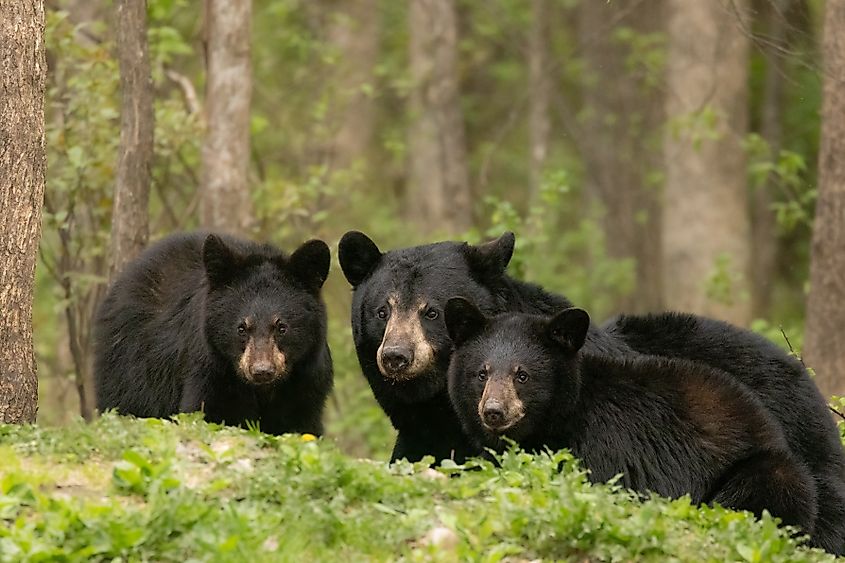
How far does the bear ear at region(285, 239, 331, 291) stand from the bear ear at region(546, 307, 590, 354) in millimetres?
2093

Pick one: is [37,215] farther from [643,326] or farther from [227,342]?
[643,326]

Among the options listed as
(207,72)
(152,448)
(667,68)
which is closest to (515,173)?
(667,68)

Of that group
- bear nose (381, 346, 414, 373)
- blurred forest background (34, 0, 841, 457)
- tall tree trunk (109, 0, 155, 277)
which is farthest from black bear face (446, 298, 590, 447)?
tall tree trunk (109, 0, 155, 277)

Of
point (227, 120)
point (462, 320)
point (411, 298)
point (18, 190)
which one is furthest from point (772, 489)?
point (227, 120)

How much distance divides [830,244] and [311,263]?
4.79 meters

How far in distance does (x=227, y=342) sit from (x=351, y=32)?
14891 mm

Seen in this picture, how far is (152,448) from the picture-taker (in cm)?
649

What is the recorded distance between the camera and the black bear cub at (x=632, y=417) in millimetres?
7109

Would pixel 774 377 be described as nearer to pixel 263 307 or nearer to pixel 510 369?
pixel 510 369

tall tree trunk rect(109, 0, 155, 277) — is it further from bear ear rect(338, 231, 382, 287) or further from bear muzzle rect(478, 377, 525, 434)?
bear muzzle rect(478, 377, 525, 434)

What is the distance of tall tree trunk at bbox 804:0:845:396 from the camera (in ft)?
36.7

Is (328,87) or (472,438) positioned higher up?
(328,87)

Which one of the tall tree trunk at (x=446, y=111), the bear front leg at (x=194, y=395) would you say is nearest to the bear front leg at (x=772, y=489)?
the bear front leg at (x=194, y=395)

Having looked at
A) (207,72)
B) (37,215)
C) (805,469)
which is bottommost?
(805,469)
